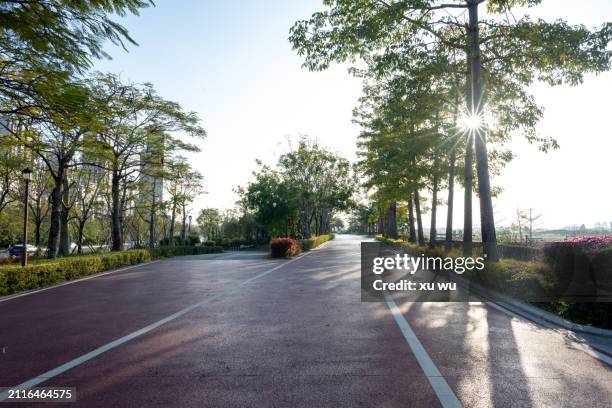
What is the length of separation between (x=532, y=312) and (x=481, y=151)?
22.2 ft

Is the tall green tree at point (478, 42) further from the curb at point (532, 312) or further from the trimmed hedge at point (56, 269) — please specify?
the trimmed hedge at point (56, 269)

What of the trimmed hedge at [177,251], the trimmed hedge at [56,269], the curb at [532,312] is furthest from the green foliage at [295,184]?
the curb at [532,312]

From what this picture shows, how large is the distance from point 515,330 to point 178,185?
4064cm

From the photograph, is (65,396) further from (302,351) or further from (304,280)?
(304,280)

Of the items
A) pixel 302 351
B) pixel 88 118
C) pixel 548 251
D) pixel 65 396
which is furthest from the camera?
pixel 88 118

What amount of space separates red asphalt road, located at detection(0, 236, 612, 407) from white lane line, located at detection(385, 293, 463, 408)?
8cm

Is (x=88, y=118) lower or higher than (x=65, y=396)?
higher

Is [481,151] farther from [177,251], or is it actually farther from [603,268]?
[177,251]

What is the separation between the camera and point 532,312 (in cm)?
748

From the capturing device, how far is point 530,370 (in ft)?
15.1

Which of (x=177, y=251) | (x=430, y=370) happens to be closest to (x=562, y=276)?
(x=430, y=370)

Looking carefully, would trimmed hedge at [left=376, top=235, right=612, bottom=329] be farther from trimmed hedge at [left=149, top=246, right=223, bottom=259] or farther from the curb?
trimmed hedge at [left=149, top=246, right=223, bottom=259]

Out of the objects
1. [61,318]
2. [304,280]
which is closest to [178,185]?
[304,280]

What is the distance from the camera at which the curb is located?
6053 millimetres
